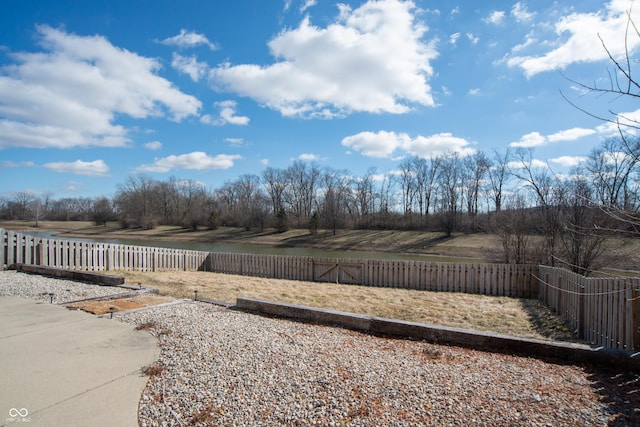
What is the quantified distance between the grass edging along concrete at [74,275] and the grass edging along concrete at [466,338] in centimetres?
460

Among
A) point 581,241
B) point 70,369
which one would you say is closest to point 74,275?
point 70,369

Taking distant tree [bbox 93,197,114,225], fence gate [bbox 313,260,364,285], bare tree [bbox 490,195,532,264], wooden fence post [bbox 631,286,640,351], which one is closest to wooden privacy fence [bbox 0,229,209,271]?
fence gate [bbox 313,260,364,285]

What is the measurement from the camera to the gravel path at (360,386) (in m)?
2.77

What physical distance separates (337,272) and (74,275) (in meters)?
8.19

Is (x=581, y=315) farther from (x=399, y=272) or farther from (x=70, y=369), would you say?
(x=70, y=369)

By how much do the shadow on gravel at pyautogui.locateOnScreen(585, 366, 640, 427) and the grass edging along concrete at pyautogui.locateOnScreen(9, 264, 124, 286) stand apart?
906 centimetres

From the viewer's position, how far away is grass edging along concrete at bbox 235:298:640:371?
3908 millimetres

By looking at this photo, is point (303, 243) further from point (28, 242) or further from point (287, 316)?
point (287, 316)

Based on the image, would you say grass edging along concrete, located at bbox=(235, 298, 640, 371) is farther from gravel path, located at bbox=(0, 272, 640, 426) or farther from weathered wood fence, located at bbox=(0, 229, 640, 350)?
weathered wood fence, located at bbox=(0, 229, 640, 350)

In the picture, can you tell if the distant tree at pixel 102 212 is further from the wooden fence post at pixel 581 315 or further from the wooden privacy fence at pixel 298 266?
the wooden fence post at pixel 581 315

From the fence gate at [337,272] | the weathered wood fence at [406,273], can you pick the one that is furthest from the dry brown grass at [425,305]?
the fence gate at [337,272]

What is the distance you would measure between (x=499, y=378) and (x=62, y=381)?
4214 mm

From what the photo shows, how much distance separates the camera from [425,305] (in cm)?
859

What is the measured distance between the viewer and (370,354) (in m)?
4.16
